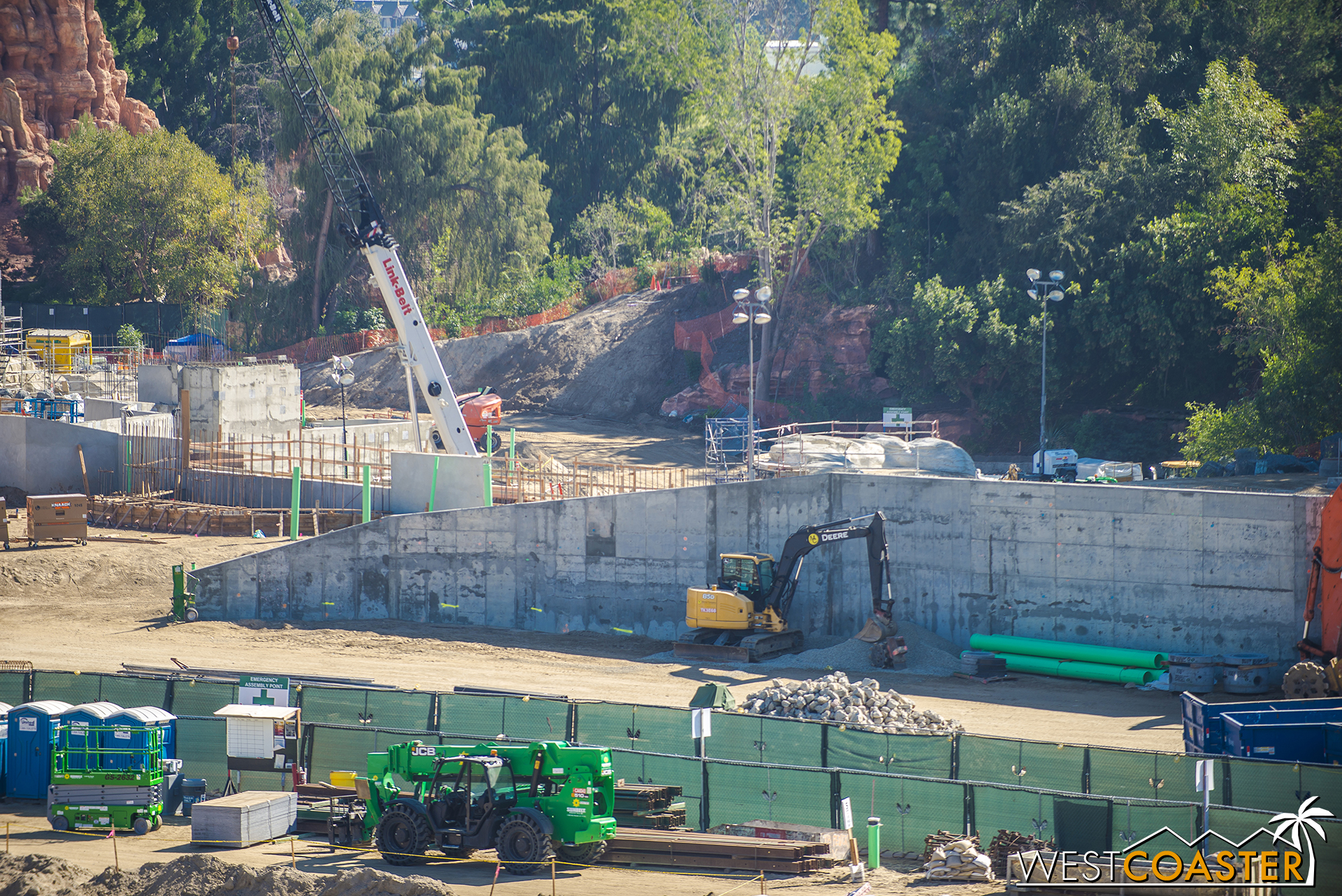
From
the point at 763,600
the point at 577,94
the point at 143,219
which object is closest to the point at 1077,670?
the point at 763,600

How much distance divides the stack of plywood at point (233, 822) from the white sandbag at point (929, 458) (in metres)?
24.6

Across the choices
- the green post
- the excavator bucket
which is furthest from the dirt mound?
the excavator bucket

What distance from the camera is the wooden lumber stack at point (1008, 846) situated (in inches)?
682

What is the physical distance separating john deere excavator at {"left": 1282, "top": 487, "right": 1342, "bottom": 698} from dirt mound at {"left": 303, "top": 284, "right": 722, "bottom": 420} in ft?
143

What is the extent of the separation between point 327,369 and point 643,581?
44.1m

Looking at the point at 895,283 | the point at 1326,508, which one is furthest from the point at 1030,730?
the point at 895,283

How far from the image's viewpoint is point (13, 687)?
78.6ft

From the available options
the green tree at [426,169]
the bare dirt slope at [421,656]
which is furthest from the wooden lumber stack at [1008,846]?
the green tree at [426,169]

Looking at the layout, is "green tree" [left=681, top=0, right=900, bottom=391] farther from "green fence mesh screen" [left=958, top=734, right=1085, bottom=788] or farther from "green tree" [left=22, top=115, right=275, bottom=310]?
"green fence mesh screen" [left=958, top=734, right=1085, bottom=788]

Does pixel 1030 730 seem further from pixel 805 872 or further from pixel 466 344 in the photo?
pixel 466 344

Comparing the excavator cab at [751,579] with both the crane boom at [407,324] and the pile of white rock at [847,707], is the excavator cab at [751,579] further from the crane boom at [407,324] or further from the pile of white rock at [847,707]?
the crane boom at [407,324]

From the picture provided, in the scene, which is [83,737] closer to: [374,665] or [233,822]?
[233,822]

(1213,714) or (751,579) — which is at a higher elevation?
(751,579)

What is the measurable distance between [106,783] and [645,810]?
344 inches
